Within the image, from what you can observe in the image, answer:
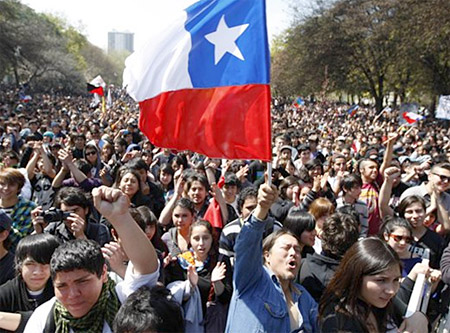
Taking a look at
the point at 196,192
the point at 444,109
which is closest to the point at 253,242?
the point at 196,192

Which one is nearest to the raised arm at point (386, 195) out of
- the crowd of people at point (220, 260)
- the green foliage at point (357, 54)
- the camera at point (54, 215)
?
the crowd of people at point (220, 260)

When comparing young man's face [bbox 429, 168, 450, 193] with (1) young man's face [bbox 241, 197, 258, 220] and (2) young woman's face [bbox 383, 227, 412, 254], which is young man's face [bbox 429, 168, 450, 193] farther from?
(1) young man's face [bbox 241, 197, 258, 220]

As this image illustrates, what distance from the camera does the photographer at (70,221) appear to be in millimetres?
3512

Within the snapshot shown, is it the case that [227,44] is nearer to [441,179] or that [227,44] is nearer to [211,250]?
[211,250]

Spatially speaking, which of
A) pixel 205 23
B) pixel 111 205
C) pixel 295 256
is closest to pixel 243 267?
pixel 295 256

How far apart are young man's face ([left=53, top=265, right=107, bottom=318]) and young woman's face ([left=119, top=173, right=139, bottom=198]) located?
2.92 metres

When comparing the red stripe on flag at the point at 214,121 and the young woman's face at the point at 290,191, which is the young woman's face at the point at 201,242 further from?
the young woman's face at the point at 290,191

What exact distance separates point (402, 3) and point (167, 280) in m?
26.3

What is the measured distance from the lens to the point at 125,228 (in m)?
2.23

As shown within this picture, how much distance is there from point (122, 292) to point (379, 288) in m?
1.30

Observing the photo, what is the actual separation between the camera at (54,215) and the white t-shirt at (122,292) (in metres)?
1.36

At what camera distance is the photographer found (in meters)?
3.51

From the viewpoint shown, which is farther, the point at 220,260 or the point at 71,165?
the point at 71,165

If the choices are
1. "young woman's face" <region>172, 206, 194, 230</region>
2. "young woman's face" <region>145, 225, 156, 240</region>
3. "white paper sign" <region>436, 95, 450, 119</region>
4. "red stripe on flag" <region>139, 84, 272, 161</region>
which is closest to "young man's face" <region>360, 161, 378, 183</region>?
"young woman's face" <region>172, 206, 194, 230</region>
